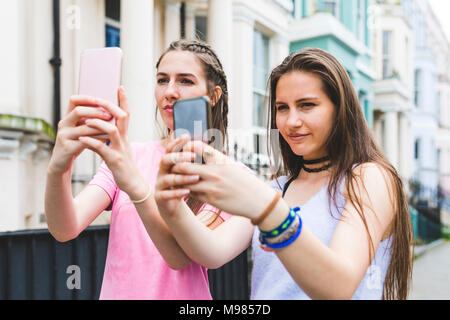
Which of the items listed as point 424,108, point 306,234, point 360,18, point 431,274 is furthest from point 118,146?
point 424,108

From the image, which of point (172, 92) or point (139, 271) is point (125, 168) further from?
point (139, 271)

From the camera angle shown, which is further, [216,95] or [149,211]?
[216,95]

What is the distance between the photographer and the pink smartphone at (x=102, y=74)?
1135mm

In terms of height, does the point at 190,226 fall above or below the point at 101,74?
below

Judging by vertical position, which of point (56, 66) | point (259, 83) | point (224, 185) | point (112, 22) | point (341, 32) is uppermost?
point (341, 32)

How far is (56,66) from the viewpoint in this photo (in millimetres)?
5824

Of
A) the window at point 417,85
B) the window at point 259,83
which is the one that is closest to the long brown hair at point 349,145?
the window at point 259,83

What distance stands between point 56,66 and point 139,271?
5.19m

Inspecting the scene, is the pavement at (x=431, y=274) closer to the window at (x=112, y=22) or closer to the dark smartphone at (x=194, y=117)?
the dark smartphone at (x=194, y=117)

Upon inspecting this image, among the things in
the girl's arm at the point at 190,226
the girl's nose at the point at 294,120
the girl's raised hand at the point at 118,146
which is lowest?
the girl's arm at the point at 190,226

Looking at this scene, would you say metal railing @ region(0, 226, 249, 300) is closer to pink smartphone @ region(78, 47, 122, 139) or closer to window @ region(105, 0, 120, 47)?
pink smartphone @ region(78, 47, 122, 139)

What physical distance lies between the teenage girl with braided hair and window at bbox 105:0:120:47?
6161mm

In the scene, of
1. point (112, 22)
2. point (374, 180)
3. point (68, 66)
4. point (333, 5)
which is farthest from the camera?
point (333, 5)

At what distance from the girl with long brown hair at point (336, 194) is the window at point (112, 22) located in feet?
20.7
